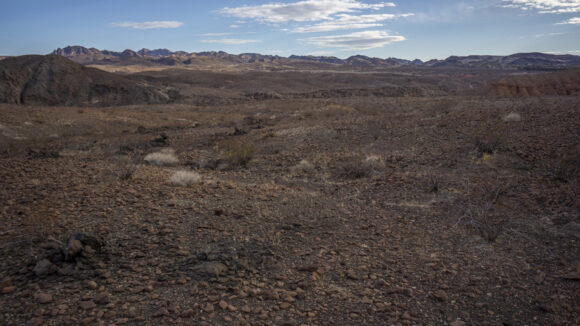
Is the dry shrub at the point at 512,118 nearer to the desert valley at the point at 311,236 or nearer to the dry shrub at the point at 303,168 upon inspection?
the desert valley at the point at 311,236

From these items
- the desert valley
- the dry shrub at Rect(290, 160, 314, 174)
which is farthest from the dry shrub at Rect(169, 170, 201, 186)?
the dry shrub at Rect(290, 160, 314, 174)

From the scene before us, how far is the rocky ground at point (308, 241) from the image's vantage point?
2.96 metres

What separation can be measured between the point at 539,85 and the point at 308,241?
3413 cm

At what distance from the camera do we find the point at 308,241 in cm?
438

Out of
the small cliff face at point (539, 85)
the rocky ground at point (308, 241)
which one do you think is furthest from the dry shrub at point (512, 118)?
the small cliff face at point (539, 85)

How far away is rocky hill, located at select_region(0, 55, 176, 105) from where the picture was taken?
29.6 meters

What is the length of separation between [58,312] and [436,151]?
8.96 m

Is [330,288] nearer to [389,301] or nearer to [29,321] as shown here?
[389,301]

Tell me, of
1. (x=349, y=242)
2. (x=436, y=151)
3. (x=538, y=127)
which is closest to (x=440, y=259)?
(x=349, y=242)

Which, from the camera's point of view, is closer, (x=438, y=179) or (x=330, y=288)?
(x=330, y=288)

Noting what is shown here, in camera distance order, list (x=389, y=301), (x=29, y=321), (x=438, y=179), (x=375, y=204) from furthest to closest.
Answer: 1. (x=438, y=179)
2. (x=375, y=204)
3. (x=389, y=301)
4. (x=29, y=321)

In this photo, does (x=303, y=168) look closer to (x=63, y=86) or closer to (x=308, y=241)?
(x=308, y=241)

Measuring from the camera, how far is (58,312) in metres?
2.75

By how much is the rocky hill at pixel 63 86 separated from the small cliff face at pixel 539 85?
3195cm
